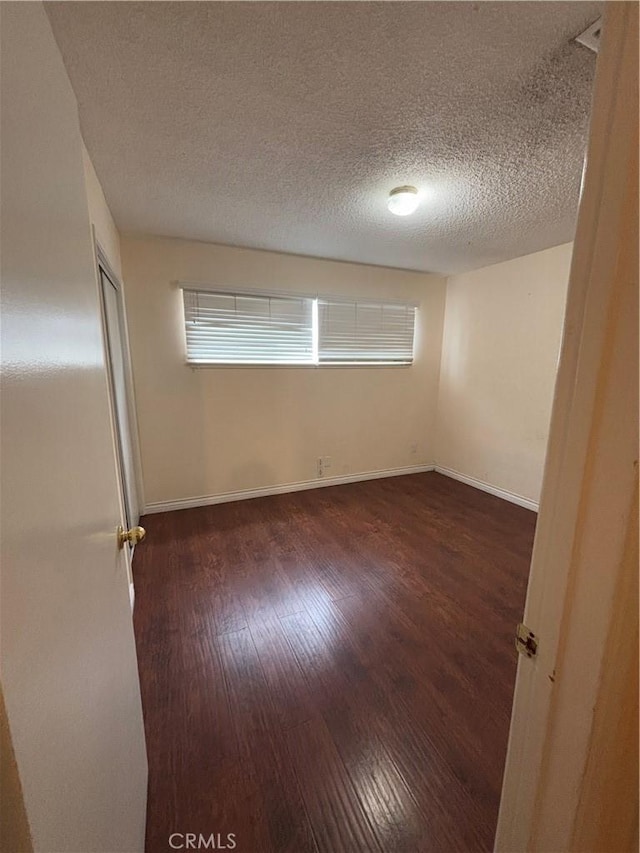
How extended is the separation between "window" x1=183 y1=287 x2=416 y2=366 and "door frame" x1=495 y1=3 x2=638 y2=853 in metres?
2.87

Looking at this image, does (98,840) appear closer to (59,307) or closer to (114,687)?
(114,687)

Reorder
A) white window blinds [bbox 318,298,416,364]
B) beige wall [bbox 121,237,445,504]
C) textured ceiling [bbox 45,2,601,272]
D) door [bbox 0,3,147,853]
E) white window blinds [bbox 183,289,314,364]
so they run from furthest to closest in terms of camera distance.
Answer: white window blinds [bbox 318,298,416,364], white window blinds [bbox 183,289,314,364], beige wall [bbox 121,237,445,504], textured ceiling [bbox 45,2,601,272], door [bbox 0,3,147,853]

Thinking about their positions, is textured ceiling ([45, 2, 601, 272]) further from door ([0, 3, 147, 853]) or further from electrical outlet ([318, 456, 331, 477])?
electrical outlet ([318, 456, 331, 477])

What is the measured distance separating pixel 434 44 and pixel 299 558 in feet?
8.44

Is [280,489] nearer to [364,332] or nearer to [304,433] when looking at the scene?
[304,433]

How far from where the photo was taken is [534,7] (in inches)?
36.7

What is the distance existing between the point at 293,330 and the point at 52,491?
2.98 m

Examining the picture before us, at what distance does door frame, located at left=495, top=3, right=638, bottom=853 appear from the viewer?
1.35 feet

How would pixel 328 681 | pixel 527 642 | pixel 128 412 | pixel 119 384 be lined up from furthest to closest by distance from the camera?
pixel 128 412, pixel 119 384, pixel 328 681, pixel 527 642

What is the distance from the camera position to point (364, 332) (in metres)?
3.61

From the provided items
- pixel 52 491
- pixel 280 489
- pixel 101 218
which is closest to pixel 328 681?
pixel 52 491

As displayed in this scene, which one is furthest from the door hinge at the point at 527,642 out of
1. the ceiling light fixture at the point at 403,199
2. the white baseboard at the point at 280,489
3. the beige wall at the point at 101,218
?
the white baseboard at the point at 280,489

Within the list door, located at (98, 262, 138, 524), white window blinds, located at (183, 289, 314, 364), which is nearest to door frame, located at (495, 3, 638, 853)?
door, located at (98, 262, 138, 524)

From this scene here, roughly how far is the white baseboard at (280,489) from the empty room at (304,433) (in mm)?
32
